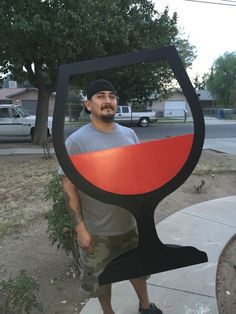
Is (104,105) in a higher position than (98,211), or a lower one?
higher

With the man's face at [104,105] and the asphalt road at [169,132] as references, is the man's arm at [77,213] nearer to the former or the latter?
the asphalt road at [169,132]

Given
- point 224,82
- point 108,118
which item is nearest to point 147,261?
point 108,118

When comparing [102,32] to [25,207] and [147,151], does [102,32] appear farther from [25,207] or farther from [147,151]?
[147,151]

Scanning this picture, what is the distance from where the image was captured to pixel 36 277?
4.03 metres

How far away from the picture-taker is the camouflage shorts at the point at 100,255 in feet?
8.93

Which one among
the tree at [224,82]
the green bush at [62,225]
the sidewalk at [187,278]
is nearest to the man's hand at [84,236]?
the sidewalk at [187,278]

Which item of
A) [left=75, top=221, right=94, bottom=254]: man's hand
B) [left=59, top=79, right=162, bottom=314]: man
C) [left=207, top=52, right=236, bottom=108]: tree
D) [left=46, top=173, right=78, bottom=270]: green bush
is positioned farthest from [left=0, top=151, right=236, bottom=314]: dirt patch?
[left=207, top=52, right=236, bottom=108]: tree

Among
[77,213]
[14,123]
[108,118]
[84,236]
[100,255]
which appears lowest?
[14,123]

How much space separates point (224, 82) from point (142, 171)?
6078 cm

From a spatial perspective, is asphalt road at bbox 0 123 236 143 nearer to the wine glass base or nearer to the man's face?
the man's face

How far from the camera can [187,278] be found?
12.4 ft

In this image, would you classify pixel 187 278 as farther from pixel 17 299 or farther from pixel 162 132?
pixel 162 132

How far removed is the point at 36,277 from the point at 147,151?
7.02ft

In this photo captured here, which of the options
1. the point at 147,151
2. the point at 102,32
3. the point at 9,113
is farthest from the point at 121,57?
the point at 9,113
